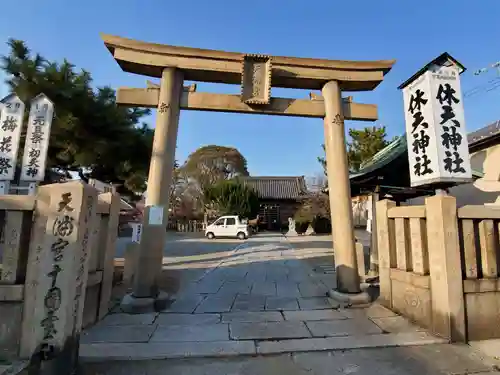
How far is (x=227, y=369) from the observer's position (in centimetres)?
324

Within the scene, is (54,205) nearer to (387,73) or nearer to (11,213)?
(11,213)

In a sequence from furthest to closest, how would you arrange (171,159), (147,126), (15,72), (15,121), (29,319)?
(147,126), (15,72), (15,121), (171,159), (29,319)

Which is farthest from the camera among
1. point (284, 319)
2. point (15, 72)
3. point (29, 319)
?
point (15, 72)

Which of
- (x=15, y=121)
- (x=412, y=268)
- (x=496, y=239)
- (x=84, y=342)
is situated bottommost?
(x=84, y=342)

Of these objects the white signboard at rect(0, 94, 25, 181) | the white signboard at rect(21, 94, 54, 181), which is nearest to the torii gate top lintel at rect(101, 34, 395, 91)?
the white signboard at rect(21, 94, 54, 181)

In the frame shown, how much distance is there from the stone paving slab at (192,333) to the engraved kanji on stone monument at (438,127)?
147 inches

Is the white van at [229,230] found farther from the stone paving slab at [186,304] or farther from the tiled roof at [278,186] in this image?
the stone paving slab at [186,304]

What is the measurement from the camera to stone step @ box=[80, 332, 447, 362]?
11.6ft

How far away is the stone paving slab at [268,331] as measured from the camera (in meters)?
4.11

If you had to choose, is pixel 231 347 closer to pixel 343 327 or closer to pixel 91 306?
pixel 343 327

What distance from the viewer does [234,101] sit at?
246 inches

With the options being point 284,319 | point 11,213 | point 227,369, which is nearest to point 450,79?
point 284,319

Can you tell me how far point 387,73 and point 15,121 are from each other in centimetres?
831

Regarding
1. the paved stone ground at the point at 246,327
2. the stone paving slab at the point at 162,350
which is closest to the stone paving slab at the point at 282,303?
the paved stone ground at the point at 246,327
